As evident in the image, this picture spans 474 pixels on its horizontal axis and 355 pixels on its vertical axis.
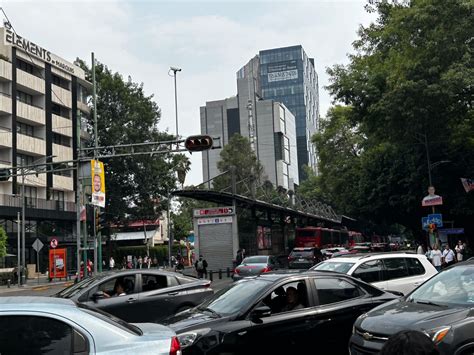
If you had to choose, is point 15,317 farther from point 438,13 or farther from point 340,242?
point 340,242

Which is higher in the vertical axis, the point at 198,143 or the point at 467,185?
the point at 198,143

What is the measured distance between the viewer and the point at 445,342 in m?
5.66

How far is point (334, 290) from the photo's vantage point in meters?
7.97

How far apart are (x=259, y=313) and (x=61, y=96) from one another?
48915 millimetres

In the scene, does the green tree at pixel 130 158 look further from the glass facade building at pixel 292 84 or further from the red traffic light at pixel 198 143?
the glass facade building at pixel 292 84

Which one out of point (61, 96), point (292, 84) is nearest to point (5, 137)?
point (61, 96)

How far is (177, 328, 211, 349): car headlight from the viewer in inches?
259

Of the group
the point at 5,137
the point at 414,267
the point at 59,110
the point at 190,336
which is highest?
the point at 59,110

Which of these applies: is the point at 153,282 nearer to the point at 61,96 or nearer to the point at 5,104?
the point at 5,104

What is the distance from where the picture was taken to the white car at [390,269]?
1088cm

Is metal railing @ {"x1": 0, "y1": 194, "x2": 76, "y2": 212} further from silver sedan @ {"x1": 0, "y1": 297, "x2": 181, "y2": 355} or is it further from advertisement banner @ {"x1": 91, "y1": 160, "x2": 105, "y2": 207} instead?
silver sedan @ {"x1": 0, "y1": 297, "x2": 181, "y2": 355}

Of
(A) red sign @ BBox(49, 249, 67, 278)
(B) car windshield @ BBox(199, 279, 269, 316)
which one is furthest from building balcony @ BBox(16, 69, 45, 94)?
(B) car windshield @ BBox(199, 279, 269, 316)

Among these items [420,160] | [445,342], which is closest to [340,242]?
[420,160]

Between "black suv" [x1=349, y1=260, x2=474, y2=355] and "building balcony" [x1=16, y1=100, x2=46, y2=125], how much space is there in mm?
44665
